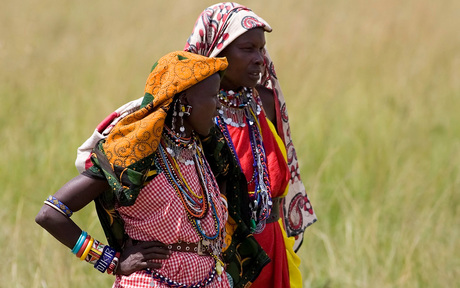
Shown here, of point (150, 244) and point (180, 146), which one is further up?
point (180, 146)

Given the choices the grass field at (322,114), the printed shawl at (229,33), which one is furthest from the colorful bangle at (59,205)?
the grass field at (322,114)

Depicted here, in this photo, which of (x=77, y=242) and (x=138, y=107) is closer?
(x=77, y=242)

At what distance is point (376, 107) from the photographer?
684cm

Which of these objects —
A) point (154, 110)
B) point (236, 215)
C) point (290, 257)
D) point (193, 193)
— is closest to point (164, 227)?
point (193, 193)

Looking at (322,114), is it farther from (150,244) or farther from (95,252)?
(95,252)

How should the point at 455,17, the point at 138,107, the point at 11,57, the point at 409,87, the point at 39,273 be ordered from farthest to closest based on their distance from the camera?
the point at 455,17 < the point at 409,87 < the point at 11,57 < the point at 39,273 < the point at 138,107

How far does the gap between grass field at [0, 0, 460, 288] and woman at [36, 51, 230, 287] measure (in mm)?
1600

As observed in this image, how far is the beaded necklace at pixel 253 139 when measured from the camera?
11.5 feet

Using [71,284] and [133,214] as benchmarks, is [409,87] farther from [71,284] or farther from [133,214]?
[133,214]

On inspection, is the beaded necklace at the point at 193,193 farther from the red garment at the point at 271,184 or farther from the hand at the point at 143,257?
the red garment at the point at 271,184

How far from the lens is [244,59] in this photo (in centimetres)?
350

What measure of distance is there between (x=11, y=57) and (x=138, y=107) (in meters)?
4.17

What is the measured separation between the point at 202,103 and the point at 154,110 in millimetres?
195

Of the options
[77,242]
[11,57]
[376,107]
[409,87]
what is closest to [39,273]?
[77,242]
